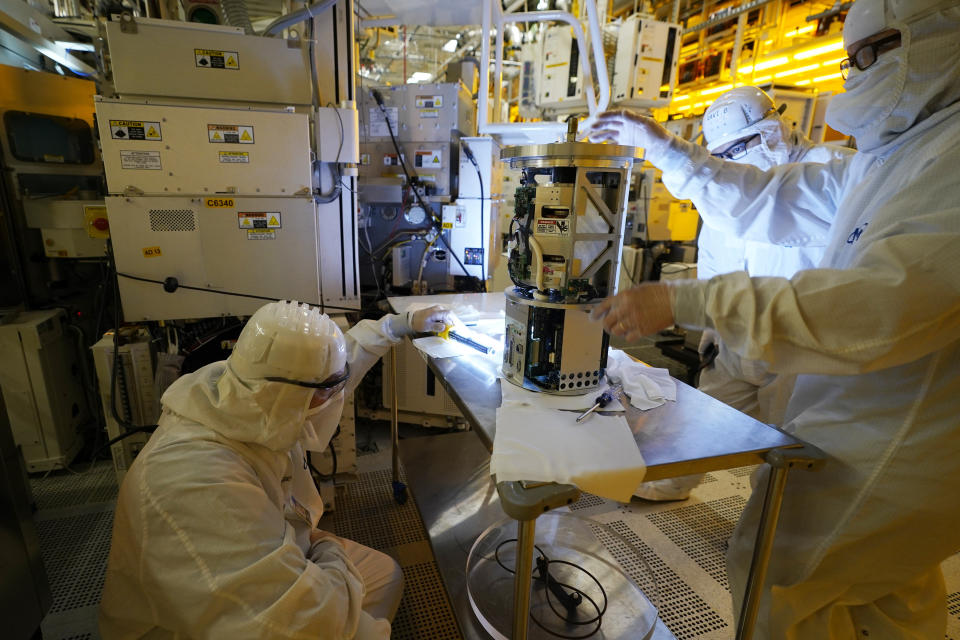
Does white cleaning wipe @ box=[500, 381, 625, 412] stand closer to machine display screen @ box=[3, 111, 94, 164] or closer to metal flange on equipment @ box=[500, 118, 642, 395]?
metal flange on equipment @ box=[500, 118, 642, 395]

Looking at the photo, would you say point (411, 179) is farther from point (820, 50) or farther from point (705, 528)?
point (820, 50)

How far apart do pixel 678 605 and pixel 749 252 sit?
5.62 ft

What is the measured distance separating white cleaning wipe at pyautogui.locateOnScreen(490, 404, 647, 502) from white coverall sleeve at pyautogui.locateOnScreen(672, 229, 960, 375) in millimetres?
342

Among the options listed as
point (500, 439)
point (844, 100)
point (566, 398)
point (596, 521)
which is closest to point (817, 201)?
point (844, 100)

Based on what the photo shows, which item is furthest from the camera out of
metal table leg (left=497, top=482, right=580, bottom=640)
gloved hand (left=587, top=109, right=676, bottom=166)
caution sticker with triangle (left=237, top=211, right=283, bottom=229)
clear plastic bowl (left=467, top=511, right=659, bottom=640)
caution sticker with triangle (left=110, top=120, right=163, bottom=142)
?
caution sticker with triangle (left=237, top=211, right=283, bottom=229)

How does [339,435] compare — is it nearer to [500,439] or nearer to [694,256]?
[500,439]

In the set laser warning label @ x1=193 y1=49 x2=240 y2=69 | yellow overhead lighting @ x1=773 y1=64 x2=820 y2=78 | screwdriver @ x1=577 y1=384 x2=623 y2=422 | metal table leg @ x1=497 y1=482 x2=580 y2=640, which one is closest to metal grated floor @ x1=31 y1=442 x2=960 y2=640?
metal table leg @ x1=497 y1=482 x2=580 y2=640

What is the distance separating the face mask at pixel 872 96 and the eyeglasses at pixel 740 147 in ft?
4.26

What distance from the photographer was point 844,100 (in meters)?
1.22

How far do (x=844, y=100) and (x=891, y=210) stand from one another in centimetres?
39

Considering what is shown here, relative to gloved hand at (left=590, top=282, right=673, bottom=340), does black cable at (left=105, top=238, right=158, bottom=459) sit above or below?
below

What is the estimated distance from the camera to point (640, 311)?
40.6 inches

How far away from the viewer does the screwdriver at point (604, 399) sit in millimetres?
1234

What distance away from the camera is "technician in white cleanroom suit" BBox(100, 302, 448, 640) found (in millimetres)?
976
